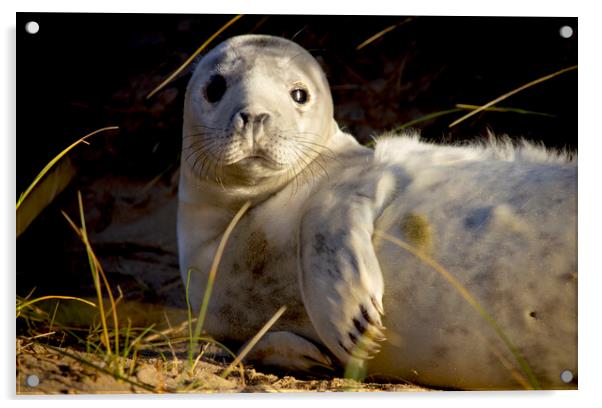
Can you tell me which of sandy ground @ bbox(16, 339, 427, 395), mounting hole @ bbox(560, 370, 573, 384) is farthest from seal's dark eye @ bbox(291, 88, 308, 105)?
mounting hole @ bbox(560, 370, 573, 384)

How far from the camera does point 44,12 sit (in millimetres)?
2691

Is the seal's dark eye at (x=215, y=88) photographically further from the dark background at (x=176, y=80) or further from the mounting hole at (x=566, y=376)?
the mounting hole at (x=566, y=376)

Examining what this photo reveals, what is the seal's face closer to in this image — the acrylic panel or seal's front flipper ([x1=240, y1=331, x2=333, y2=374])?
the acrylic panel

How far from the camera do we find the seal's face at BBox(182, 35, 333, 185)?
8.72ft

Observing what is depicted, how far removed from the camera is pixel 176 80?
3.04m

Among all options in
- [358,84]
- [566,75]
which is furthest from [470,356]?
[358,84]

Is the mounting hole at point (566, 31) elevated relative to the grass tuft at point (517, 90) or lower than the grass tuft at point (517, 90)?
elevated

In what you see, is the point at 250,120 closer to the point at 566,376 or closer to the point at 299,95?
the point at 299,95

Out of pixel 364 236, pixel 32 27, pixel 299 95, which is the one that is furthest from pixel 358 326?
pixel 32 27

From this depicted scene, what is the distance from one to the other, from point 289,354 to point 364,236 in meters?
0.39

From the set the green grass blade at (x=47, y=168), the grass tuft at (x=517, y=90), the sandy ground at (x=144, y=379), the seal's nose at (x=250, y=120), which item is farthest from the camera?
the grass tuft at (x=517, y=90)

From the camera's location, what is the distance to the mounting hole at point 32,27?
269 cm

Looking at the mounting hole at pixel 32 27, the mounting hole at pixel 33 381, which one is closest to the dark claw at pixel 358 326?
the mounting hole at pixel 33 381

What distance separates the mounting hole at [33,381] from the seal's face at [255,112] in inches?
28.7
